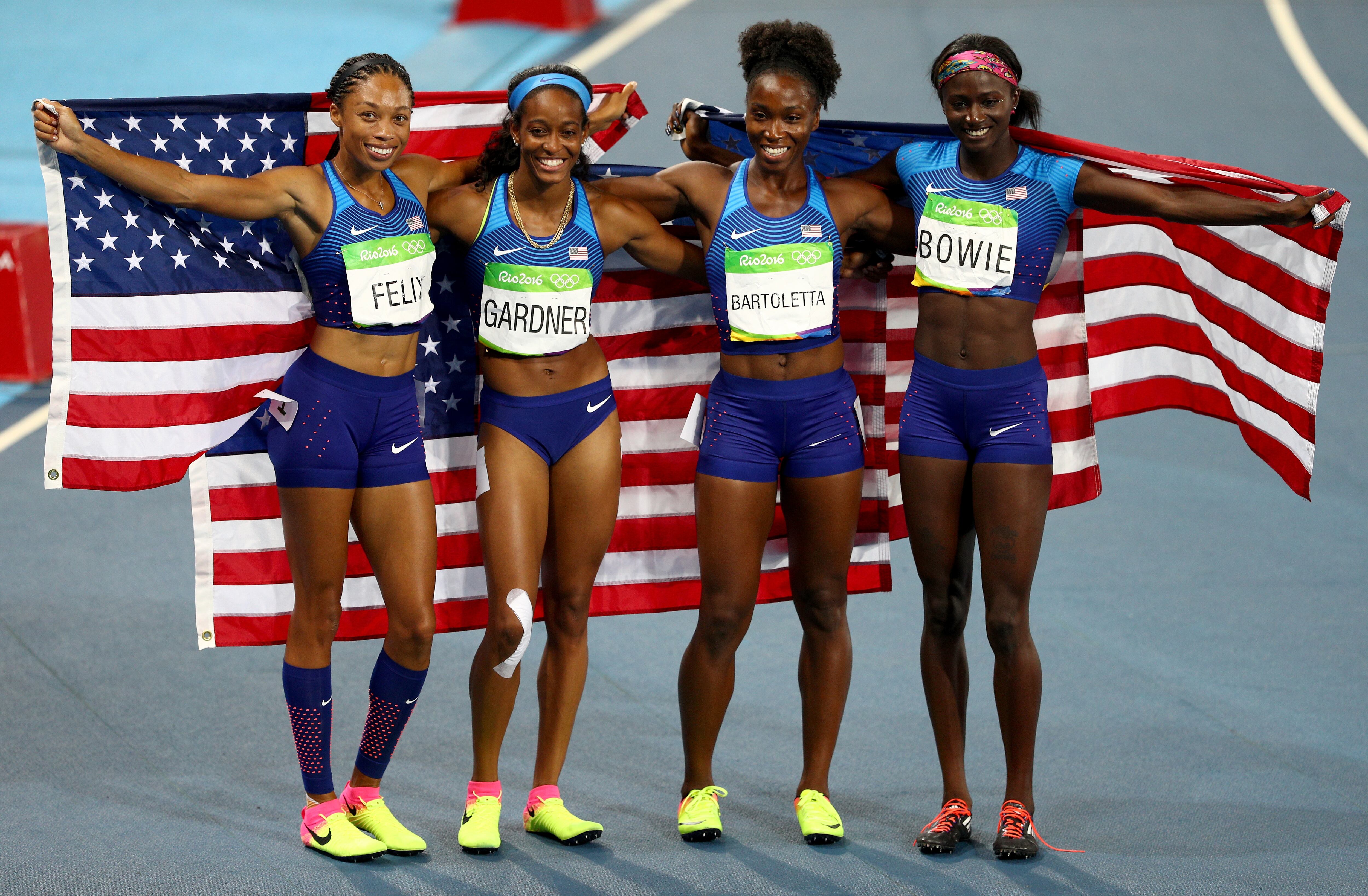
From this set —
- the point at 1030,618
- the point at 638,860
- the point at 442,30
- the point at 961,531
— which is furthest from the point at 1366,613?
the point at 442,30

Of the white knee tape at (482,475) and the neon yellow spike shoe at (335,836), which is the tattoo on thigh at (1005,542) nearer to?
the white knee tape at (482,475)

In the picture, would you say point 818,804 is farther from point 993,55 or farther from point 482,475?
point 993,55

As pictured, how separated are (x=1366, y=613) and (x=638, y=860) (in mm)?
3841

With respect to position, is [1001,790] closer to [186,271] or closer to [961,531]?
[961,531]

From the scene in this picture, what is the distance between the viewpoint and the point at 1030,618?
6.61 meters

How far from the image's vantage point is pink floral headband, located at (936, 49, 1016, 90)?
436 cm

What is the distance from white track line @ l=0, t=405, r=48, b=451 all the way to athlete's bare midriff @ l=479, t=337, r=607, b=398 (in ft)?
15.4

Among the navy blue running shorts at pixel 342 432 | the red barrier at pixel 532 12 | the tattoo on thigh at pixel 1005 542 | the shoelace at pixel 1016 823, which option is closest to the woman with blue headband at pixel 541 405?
the navy blue running shorts at pixel 342 432

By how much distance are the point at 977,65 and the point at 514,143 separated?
1466mm

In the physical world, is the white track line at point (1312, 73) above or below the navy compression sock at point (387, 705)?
above

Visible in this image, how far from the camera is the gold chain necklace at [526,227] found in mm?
4426

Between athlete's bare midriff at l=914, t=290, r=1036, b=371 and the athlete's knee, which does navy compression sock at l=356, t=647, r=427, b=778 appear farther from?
athlete's bare midriff at l=914, t=290, r=1036, b=371

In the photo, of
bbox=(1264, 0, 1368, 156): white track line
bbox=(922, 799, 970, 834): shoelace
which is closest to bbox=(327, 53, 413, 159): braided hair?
bbox=(922, 799, 970, 834): shoelace

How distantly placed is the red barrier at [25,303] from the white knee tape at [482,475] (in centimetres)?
479
